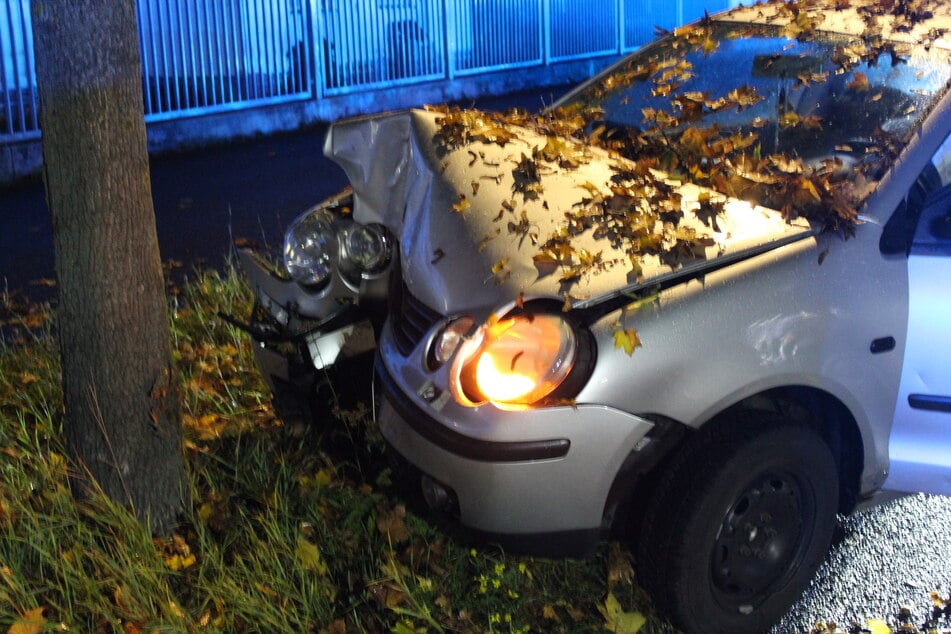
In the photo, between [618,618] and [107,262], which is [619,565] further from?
[107,262]

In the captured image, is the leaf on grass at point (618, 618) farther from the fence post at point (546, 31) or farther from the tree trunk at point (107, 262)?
the fence post at point (546, 31)

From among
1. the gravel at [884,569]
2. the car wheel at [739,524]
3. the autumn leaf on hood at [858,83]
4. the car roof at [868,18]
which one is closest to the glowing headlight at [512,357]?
the car wheel at [739,524]

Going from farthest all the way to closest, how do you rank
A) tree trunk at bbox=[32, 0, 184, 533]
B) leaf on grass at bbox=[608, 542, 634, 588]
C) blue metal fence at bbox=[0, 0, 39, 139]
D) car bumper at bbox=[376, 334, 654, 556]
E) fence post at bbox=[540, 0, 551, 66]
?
fence post at bbox=[540, 0, 551, 66] < blue metal fence at bbox=[0, 0, 39, 139] < leaf on grass at bbox=[608, 542, 634, 588] < tree trunk at bbox=[32, 0, 184, 533] < car bumper at bbox=[376, 334, 654, 556]

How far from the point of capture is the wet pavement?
20.0 ft

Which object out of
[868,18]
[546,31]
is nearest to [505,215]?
[868,18]

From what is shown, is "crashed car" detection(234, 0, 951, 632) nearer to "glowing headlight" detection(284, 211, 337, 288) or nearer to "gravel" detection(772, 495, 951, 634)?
"glowing headlight" detection(284, 211, 337, 288)

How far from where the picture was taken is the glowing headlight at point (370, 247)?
10.3 ft

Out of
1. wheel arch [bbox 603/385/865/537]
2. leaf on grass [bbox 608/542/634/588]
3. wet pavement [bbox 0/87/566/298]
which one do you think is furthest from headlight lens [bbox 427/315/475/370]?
wet pavement [bbox 0/87/566/298]

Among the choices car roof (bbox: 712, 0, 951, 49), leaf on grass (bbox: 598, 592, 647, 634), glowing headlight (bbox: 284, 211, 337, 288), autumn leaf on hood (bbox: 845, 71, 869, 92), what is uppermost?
car roof (bbox: 712, 0, 951, 49)

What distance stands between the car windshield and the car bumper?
875 millimetres

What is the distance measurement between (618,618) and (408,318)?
103 centimetres

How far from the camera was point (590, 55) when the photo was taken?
51.8 ft

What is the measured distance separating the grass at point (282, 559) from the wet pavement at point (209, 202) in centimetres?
280

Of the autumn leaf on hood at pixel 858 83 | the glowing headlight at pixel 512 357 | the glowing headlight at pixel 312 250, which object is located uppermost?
the autumn leaf on hood at pixel 858 83
